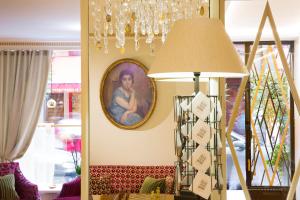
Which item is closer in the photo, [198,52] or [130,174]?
[198,52]

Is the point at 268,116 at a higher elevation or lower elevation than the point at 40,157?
higher

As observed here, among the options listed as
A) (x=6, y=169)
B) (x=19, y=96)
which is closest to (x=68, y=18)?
(x=19, y=96)

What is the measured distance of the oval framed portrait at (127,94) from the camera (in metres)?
1.88

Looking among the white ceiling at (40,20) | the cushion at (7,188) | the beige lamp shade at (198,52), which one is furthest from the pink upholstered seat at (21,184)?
the beige lamp shade at (198,52)

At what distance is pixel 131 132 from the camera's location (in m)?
1.90

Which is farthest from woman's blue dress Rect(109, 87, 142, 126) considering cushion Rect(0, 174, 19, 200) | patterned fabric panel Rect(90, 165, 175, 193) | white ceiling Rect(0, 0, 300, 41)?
cushion Rect(0, 174, 19, 200)

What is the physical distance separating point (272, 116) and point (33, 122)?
3226 millimetres

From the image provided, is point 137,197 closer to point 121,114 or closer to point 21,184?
point 121,114

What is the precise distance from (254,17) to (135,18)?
2.80 feet

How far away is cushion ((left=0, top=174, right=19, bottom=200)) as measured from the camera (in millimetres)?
4188

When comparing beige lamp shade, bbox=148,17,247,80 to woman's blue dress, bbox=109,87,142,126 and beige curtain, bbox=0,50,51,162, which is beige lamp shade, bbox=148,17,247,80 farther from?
beige curtain, bbox=0,50,51,162

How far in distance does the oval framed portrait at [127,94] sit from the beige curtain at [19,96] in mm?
2960

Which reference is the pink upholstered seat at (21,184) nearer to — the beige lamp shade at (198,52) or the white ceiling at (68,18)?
the white ceiling at (68,18)

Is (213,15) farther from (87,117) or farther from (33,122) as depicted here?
(33,122)
